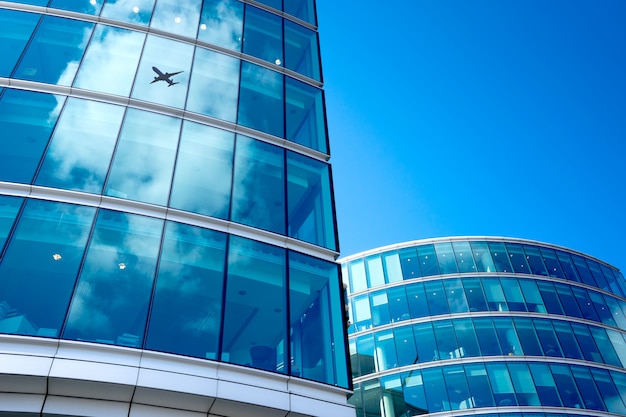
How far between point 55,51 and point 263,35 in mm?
6734

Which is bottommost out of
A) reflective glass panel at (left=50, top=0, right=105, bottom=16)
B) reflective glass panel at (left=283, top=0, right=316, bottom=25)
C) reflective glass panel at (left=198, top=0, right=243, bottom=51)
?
reflective glass panel at (left=50, top=0, right=105, bottom=16)

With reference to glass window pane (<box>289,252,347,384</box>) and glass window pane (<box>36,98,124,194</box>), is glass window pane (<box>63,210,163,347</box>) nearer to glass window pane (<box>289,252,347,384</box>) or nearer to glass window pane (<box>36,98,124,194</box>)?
glass window pane (<box>36,98,124,194</box>)

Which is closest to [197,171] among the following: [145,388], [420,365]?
[145,388]

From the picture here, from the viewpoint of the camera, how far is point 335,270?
14.4 metres

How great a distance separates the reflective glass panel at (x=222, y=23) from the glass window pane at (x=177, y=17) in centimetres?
26

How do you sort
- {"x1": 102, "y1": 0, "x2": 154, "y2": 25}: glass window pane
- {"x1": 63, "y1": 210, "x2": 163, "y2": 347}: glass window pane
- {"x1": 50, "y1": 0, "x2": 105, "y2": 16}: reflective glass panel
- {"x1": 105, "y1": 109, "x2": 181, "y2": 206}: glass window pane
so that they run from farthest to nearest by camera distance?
1. {"x1": 102, "y1": 0, "x2": 154, "y2": 25}: glass window pane
2. {"x1": 50, "y1": 0, "x2": 105, "y2": 16}: reflective glass panel
3. {"x1": 105, "y1": 109, "x2": 181, "y2": 206}: glass window pane
4. {"x1": 63, "y1": 210, "x2": 163, "y2": 347}: glass window pane

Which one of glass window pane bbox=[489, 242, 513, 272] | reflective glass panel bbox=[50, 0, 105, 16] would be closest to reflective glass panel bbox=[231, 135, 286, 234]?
reflective glass panel bbox=[50, 0, 105, 16]

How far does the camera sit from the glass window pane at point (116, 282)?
35.3 feet

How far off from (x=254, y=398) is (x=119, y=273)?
383 centimetres

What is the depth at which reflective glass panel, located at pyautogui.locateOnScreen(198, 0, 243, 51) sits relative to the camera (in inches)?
693

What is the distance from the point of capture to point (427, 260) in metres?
39.8

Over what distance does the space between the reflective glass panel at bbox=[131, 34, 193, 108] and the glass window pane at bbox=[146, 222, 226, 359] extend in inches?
171

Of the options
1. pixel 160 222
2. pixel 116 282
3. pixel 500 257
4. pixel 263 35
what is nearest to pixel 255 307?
pixel 160 222

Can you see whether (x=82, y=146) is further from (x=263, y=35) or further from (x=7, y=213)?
(x=263, y=35)
